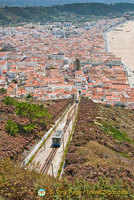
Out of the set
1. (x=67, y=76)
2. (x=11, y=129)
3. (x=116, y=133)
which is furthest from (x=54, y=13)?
(x=11, y=129)

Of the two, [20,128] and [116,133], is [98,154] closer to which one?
[20,128]

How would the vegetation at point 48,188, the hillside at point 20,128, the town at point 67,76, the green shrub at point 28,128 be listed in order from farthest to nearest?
the town at point 67,76 → the green shrub at point 28,128 → the hillside at point 20,128 → the vegetation at point 48,188

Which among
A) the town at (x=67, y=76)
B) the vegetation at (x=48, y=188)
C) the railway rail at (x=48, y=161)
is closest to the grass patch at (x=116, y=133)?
the railway rail at (x=48, y=161)

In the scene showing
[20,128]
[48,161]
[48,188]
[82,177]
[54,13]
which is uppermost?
[54,13]

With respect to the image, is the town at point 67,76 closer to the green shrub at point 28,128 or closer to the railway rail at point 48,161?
the green shrub at point 28,128

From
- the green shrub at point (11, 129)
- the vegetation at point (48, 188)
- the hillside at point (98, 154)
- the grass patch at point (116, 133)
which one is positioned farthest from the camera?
the grass patch at point (116, 133)

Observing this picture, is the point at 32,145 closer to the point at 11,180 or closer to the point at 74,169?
the point at 74,169

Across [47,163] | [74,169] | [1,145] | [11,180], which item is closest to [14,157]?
[1,145]

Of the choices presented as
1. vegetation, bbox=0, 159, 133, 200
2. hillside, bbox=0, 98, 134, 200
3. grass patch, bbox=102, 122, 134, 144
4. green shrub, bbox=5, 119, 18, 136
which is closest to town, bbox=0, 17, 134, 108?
grass patch, bbox=102, 122, 134, 144
